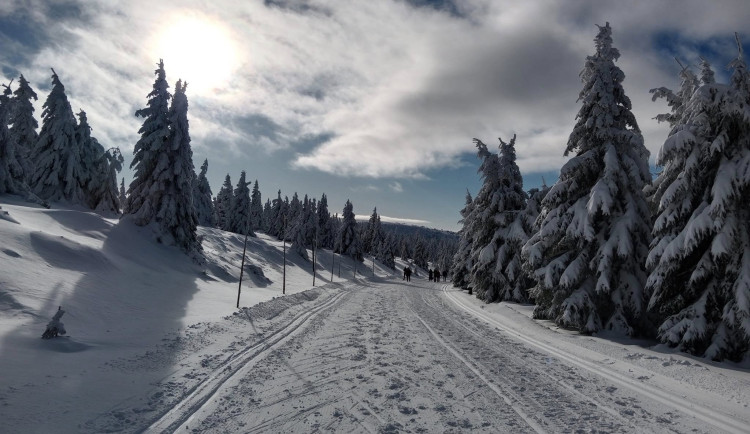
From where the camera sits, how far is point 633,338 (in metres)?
13.0

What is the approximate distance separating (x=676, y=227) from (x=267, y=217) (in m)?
116

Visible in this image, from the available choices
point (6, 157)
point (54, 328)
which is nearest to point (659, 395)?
point (54, 328)

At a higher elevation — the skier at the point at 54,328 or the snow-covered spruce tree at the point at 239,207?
the snow-covered spruce tree at the point at 239,207

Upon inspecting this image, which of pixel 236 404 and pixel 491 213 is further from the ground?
pixel 491 213

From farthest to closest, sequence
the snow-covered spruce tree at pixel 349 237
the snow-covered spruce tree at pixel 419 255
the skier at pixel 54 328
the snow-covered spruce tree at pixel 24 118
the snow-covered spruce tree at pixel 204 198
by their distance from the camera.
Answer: the snow-covered spruce tree at pixel 419 255
the snow-covered spruce tree at pixel 349 237
the snow-covered spruce tree at pixel 204 198
the snow-covered spruce tree at pixel 24 118
the skier at pixel 54 328

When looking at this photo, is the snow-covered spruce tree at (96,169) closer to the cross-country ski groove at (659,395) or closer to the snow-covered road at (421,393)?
the snow-covered road at (421,393)

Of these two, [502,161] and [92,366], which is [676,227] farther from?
[502,161]

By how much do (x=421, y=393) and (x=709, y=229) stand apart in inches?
350

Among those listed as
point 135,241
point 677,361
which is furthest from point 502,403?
point 135,241

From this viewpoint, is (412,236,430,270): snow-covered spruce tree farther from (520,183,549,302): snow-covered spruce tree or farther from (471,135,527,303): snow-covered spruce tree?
(520,183,549,302): snow-covered spruce tree

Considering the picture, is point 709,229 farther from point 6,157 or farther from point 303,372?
point 6,157

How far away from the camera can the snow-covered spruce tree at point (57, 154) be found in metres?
33.0

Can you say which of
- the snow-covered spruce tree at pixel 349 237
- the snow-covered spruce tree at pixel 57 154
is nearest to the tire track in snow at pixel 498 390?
the snow-covered spruce tree at pixel 57 154

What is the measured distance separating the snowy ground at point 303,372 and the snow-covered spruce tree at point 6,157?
14.8m
